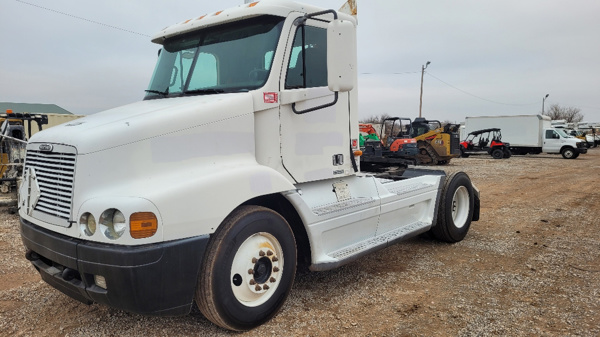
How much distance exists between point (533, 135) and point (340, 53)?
30.5 meters

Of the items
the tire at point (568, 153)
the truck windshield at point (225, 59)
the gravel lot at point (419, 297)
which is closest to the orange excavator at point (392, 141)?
the gravel lot at point (419, 297)

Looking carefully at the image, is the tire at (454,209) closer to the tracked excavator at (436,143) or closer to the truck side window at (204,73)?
the truck side window at (204,73)

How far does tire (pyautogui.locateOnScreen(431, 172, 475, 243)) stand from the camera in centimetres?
575

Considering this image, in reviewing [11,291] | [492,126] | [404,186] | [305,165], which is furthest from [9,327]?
[492,126]

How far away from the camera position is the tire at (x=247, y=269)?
300 centimetres

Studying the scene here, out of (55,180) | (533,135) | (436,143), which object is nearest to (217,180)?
(55,180)

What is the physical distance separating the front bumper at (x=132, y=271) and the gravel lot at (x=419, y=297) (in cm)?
58

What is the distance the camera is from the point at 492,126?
3072cm

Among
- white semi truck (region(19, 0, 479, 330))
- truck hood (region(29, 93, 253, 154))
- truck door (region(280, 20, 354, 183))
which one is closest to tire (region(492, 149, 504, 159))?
white semi truck (region(19, 0, 479, 330))

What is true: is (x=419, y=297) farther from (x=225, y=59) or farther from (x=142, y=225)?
(x=225, y=59)

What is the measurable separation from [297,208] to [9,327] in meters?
2.56

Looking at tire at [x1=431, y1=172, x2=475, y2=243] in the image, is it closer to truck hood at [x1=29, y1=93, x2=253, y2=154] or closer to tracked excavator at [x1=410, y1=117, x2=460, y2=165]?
truck hood at [x1=29, y1=93, x2=253, y2=154]

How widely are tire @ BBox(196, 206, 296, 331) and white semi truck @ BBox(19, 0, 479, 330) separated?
1 cm

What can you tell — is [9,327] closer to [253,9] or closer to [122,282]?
[122,282]
